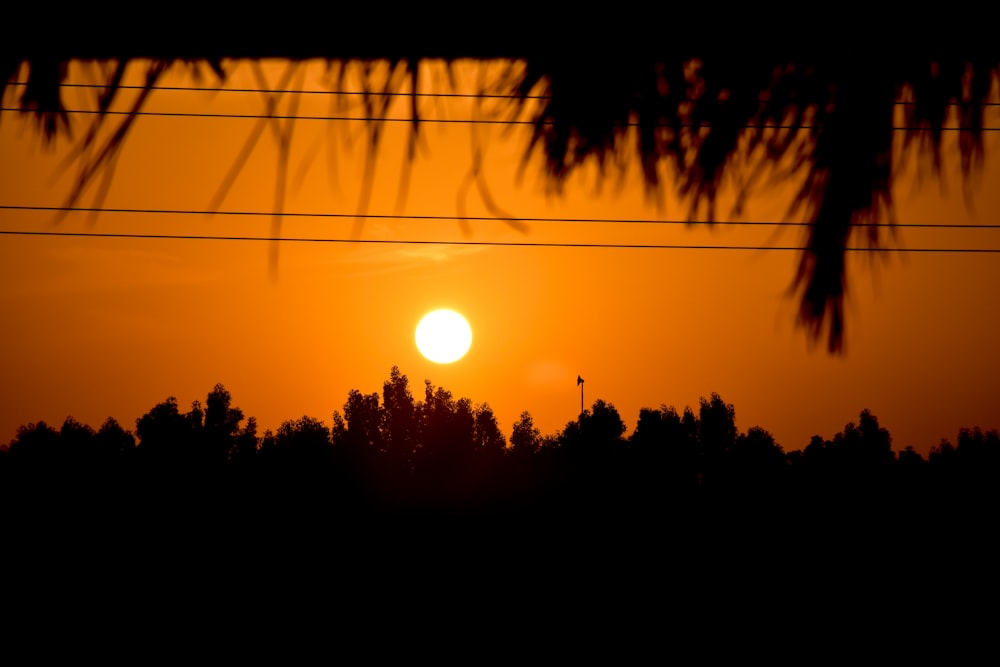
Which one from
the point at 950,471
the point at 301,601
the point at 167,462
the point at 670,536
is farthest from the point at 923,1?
the point at 167,462

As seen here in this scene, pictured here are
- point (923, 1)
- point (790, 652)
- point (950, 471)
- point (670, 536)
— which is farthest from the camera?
point (950, 471)

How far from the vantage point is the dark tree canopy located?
136 centimetres

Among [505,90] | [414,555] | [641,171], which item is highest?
[505,90]

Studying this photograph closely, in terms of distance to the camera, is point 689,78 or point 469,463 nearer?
point 689,78

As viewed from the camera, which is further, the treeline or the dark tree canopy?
the treeline

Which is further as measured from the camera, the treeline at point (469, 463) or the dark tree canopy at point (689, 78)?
the treeline at point (469, 463)

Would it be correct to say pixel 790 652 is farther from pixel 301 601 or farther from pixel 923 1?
pixel 923 1

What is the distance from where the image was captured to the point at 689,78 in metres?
1.49

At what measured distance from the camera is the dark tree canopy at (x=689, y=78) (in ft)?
4.48

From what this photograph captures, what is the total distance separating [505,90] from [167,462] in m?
35.8

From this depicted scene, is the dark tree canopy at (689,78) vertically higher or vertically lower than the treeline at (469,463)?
higher

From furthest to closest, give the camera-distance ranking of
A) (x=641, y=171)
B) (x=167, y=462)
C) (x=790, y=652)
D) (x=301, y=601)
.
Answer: (x=167, y=462) < (x=301, y=601) < (x=790, y=652) < (x=641, y=171)

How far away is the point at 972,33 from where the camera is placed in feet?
4.75

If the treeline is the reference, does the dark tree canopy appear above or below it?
above
